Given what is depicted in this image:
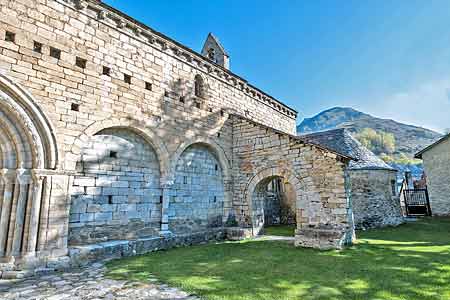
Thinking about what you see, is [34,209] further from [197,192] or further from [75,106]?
[197,192]

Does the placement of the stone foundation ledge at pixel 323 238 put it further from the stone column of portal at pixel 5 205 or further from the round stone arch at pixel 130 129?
the stone column of portal at pixel 5 205

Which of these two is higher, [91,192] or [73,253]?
[91,192]

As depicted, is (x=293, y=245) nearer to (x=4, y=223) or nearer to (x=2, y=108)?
(x=4, y=223)

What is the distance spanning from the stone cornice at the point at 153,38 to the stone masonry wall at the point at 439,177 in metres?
14.2

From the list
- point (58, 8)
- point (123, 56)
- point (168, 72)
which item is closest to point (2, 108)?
point (58, 8)

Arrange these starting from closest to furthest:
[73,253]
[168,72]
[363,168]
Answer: [73,253] < [168,72] < [363,168]

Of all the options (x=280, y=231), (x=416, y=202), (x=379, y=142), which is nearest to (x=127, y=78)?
(x=280, y=231)

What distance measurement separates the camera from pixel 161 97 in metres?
7.88

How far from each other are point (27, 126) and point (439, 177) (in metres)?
22.0

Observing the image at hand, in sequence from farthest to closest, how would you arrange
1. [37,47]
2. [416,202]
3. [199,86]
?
1. [416,202]
2. [199,86]
3. [37,47]

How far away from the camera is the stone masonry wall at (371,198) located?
38.6 feet

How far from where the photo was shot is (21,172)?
5.04m

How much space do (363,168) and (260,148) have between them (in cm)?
594

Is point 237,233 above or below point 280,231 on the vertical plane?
above
